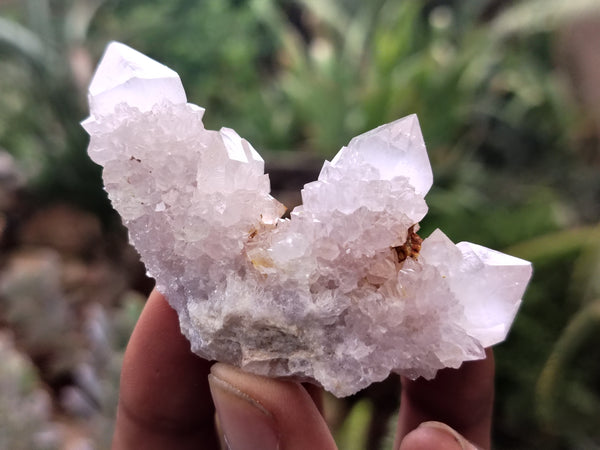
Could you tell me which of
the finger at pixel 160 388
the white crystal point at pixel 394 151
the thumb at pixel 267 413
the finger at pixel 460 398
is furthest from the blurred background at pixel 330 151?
the white crystal point at pixel 394 151

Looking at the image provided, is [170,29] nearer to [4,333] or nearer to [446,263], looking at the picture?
[4,333]

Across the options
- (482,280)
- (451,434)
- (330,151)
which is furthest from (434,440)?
(330,151)

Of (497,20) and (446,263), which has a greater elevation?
(446,263)

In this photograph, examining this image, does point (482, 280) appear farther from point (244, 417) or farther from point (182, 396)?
point (182, 396)

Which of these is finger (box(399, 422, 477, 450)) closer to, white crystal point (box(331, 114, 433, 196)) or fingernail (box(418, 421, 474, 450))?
fingernail (box(418, 421, 474, 450))

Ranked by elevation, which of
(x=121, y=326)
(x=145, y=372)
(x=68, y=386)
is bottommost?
(x=68, y=386)

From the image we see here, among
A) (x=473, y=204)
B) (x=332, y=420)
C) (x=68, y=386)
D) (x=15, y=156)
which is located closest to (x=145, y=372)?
(x=332, y=420)
